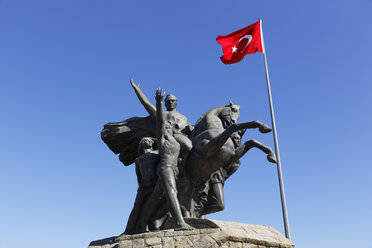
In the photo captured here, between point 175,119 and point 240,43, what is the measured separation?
5.36 meters

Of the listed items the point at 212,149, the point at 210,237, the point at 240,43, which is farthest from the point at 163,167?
the point at 240,43

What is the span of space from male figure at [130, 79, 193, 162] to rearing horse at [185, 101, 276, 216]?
0.16 meters

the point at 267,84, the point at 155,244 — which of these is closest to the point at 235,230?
the point at 155,244

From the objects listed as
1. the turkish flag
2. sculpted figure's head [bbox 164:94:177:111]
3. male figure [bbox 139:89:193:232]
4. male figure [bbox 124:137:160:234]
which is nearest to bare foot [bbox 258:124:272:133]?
male figure [bbox 139:89:193:232]

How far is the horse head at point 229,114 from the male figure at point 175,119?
722 millimetres

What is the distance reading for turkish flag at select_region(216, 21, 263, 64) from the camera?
43.0 ft

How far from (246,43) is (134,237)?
8017mm

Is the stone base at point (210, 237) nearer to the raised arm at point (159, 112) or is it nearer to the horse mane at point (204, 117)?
the raised arm at point (159, 112)

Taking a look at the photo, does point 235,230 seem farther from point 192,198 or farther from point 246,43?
point 246,43

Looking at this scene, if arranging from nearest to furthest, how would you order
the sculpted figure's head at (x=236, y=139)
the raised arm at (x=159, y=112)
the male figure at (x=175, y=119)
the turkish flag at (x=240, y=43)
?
the raised arm at (x=159, y=112)
the male figure at (x=175, y=119)
the sculpted figure's head at (x=236, y=139)
the turkish flag at (x=240, y=43)

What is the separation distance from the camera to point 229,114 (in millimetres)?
9008

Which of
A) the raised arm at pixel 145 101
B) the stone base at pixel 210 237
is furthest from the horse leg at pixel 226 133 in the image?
the raised arm at pixel 145 101

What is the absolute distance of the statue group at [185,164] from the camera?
7.84m

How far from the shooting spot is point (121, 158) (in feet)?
33.1
